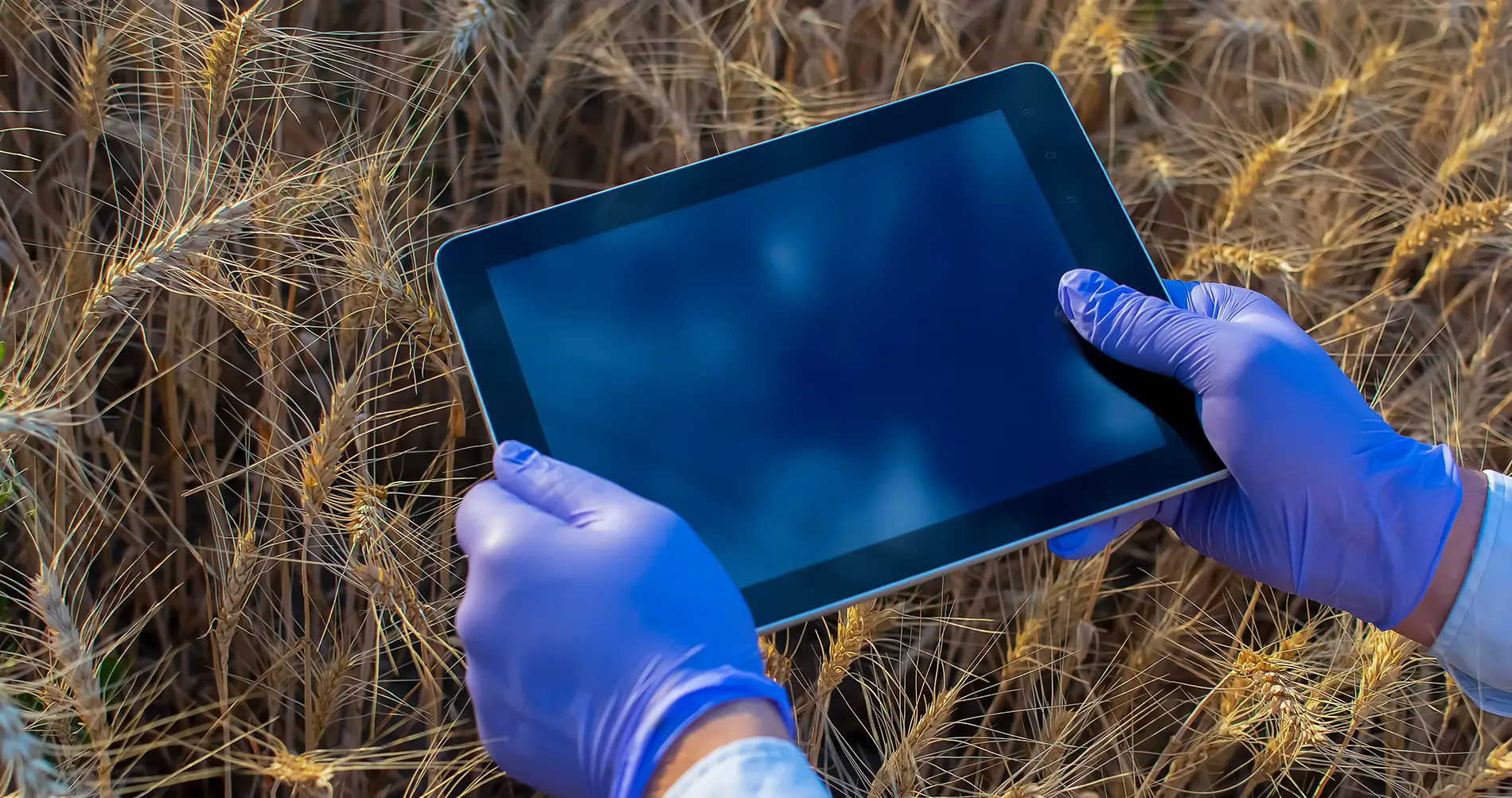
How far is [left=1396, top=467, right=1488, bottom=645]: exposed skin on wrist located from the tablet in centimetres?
45

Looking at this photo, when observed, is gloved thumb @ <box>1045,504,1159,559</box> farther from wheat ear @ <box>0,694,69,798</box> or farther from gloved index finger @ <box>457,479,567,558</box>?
wheat ear @ <box>0,694,69,798</box>

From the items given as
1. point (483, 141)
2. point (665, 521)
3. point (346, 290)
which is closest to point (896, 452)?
point (665, 521)

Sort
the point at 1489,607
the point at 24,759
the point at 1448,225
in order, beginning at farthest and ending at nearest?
the point at 1448,225
the point at 1489,607
the point at 24,759

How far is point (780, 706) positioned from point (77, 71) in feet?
4.54

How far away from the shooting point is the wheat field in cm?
126

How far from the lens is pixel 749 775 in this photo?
1042mm

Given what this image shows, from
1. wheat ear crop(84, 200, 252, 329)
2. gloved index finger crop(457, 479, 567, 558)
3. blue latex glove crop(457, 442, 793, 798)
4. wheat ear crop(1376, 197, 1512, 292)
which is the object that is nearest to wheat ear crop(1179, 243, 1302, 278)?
wheat ear crop(1376, 197, 1512, 292)

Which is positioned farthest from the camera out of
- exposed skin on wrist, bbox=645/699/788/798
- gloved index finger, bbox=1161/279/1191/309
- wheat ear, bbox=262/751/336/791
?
gloved index finger, bbox=1161/279/1191/309

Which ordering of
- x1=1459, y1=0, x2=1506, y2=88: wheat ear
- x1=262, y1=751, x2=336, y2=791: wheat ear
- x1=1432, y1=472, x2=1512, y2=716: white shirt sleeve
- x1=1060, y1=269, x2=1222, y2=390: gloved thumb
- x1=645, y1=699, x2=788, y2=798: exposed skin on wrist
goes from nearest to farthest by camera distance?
x1=262, y1=751, x2=336, y2=791: wheat ear < x1=645, y1=699, x2=788, y2=798: exposed skin on wrist < x1=1060, y1=269, x2=1222, y2=390: gloved thumb < x1=1432, y1=472, x2=1512, y2=716: white shirt sleeve < x1=1459, y1=0, x2=1506, y2=88: wheat ear

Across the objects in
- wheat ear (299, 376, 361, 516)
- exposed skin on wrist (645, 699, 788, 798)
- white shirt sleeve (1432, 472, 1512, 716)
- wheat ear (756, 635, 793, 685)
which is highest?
wheat ear (299, 376, 361, 516)

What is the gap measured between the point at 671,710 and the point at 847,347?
1.67 feet

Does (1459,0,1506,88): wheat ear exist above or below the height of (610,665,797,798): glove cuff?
above

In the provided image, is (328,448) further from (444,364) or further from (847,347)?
(847,347)

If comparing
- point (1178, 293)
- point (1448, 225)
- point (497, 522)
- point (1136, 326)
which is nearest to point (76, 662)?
point (497, 522)
